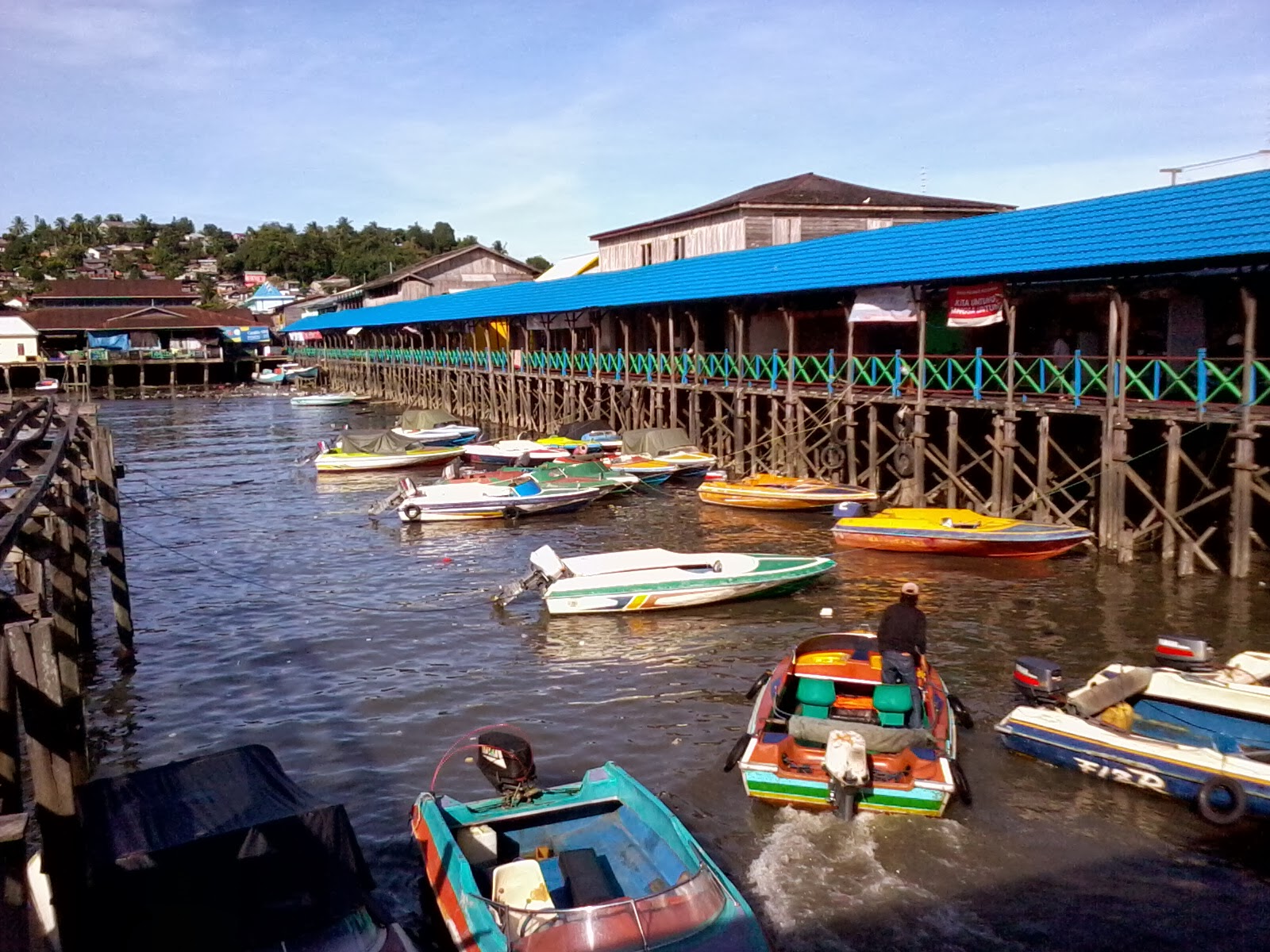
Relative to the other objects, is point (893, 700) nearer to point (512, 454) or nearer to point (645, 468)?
point (645, 468)

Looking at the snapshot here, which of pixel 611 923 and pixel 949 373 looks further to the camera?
pixel 949 373

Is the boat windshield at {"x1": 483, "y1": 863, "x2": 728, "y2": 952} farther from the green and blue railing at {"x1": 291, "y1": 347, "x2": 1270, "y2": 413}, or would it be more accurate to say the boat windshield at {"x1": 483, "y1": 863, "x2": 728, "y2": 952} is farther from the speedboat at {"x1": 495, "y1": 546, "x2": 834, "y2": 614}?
the green and blue railing at {"x1": 291, "y1": 347, "x2": 1270, "y2": 413}

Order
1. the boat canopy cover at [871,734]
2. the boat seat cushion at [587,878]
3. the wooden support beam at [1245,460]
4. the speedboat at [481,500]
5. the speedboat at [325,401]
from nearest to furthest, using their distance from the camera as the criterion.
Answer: the boat seat cushion at [587,878]
the boat canopy cover at [871,734]
the wooden support beam at [1245,460]
the speedboat at [481,500]
the speedboat at [325,401]

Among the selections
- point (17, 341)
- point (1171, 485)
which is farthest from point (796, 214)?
point (17, 341)

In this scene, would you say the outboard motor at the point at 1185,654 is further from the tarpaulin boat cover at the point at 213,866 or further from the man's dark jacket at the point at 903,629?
the tarpaulin boat cover at the point at 213,866

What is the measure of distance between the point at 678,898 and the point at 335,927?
2.19 metres

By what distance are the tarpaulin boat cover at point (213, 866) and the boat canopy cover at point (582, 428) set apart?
2706cm

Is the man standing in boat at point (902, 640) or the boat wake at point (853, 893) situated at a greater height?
the man standing in boat at point (902, 640)

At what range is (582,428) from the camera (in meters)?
34.6

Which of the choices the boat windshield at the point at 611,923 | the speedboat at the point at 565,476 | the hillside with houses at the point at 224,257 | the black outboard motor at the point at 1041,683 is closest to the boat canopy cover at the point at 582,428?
the speedboat at the point at 565,476

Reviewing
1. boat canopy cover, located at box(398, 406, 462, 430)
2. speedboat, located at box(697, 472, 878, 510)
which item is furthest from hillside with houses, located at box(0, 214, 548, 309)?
speedboat, located at box(697, 472, 878, 510)

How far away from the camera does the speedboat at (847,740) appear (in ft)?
31.0

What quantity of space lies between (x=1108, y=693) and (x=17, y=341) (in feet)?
256

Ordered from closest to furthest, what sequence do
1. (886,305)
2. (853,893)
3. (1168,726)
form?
(853,893) → (1168,726) → (886,305)
